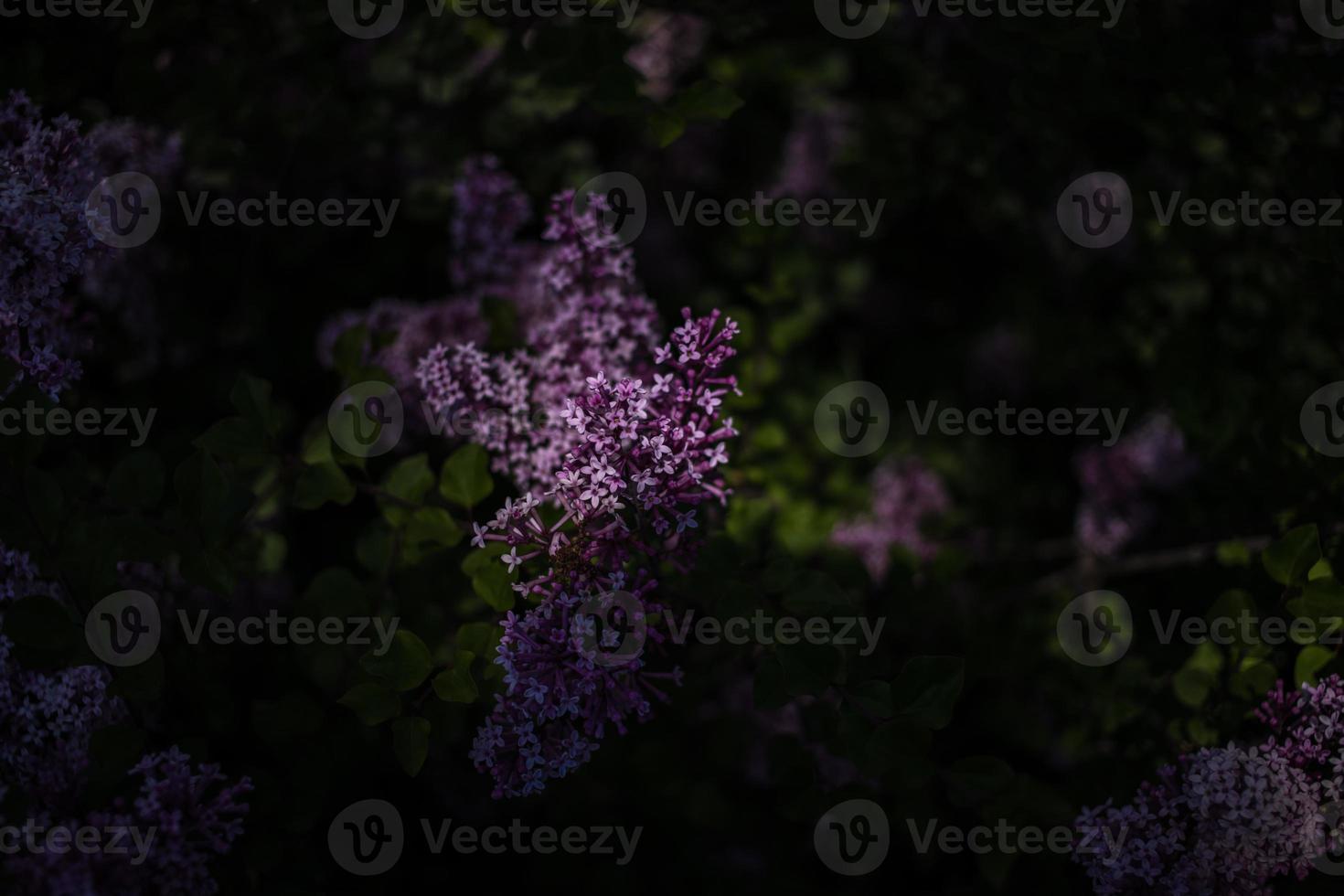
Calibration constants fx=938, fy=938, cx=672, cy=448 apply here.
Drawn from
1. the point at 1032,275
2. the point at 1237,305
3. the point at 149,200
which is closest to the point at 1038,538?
the point at 1032,275

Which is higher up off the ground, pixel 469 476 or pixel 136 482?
pixel 136 482

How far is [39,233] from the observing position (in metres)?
1.77

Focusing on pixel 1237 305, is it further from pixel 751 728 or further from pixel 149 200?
pixel 149 200

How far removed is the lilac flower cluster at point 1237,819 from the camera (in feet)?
5.67

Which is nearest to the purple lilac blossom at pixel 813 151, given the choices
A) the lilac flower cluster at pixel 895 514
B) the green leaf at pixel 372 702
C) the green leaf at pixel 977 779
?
the lilac flower cluster at pixel 895 514

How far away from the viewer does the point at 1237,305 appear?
2.84m

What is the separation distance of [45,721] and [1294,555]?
2.53 meters

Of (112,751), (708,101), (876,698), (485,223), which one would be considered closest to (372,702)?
(112,751)

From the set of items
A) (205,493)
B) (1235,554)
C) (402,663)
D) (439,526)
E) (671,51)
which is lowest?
(1235,554)

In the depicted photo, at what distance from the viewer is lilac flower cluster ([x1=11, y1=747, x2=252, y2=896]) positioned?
1.52 meters

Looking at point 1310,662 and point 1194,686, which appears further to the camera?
point 1194,686

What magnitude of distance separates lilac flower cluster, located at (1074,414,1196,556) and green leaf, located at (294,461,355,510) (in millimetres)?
2726

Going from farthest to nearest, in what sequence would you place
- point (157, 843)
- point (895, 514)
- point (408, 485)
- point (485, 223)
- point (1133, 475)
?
point (1133, 475) < point (895, 514) < point (485, 223) < point (408, 485) < point (157, 843)

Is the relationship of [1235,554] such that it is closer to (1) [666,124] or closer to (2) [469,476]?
(1) [666,124]
